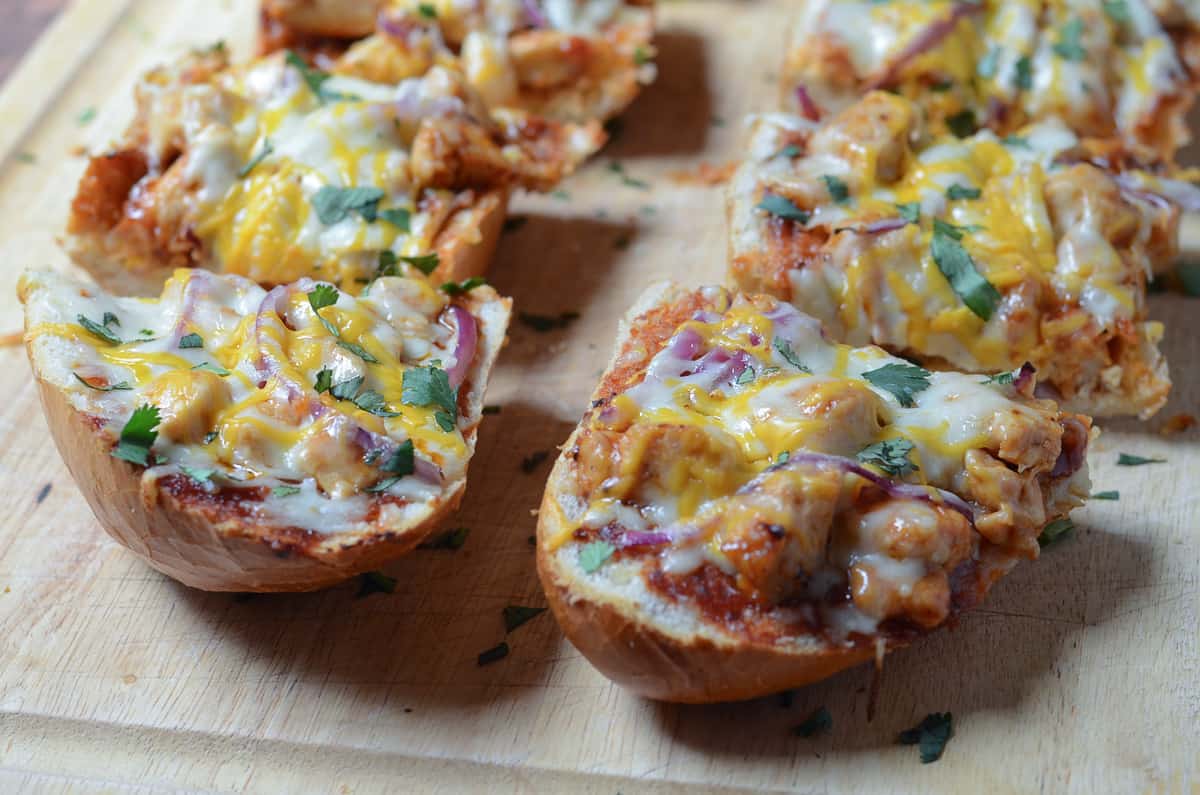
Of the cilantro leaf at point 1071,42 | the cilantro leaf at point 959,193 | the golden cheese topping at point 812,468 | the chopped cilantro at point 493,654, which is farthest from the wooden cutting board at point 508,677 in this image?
the cilantro leaf at point 1071,42

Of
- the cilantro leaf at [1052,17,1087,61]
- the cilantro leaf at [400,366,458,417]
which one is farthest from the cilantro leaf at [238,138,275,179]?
the cilantro leaf at [1052,17,1087,61]

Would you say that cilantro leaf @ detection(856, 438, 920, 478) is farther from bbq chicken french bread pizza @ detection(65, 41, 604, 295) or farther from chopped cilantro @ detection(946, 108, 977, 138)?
chopped cilantro @ detection(946, 108, 977, 138)

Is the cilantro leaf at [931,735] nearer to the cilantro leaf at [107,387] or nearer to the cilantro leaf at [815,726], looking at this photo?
the cilantro leaf at [815,726]

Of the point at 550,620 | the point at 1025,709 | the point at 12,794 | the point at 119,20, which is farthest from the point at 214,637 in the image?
the point at 119,20

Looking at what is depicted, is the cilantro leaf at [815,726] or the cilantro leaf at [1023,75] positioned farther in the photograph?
the cilantro leaf at [1023,75]

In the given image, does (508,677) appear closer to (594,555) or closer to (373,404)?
(594,555)

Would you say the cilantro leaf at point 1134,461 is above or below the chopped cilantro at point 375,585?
below
